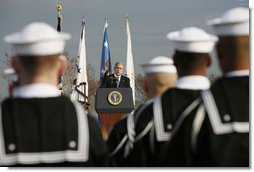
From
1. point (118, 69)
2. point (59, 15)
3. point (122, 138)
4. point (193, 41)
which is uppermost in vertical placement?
point (59, 15)

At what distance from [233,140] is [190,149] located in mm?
172

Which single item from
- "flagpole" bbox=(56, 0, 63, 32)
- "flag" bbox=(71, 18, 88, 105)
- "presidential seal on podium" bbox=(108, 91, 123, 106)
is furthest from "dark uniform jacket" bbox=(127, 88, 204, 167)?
"flag" bbox=(71, 18, 88, 105)

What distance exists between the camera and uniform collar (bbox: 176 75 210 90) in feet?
10.7

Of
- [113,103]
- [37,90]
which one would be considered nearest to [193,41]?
[37,90]

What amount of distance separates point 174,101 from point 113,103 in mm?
6838

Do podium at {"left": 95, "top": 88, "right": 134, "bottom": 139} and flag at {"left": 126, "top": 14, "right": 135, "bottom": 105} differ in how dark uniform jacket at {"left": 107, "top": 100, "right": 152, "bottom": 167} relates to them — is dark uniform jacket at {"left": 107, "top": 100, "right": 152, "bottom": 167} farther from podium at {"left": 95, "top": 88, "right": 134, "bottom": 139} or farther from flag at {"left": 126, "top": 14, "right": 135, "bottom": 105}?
flag at {"left": 126, "top": 14, "right": 135, "bottom": 105}

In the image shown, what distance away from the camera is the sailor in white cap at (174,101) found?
3.25m

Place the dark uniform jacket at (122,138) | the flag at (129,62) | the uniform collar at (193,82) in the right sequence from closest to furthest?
the uniform collar at (193,82)
the dark uniform jacket at (122,138)
the flag at (129,62)

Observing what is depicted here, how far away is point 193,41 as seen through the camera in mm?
3383

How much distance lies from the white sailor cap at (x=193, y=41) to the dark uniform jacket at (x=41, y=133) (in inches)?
31.8

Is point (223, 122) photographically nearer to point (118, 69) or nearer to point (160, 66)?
point (160, 66)

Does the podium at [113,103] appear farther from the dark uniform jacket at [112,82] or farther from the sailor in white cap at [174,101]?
the sailor in white cap at [174,101]

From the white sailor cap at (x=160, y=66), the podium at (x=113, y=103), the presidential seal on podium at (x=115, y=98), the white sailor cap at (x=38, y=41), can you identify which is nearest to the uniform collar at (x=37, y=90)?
the white sailor cap at (x=38, y=41)

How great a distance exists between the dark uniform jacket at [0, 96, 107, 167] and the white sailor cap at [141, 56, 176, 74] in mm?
1431
